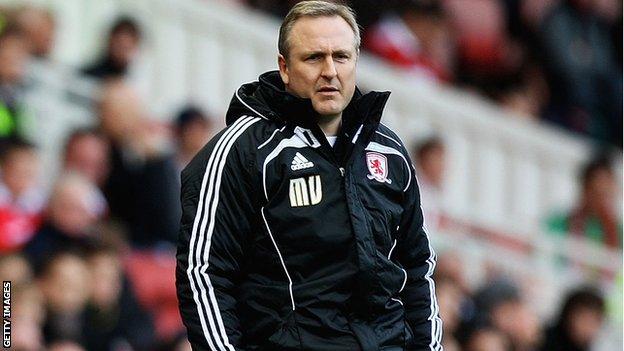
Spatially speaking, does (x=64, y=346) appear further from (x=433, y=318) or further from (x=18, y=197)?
(x=433, y=318)

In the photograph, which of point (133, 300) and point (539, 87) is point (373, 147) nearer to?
point (133, 300)

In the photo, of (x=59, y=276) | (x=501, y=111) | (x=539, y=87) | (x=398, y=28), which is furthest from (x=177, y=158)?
(x=539, y=87)

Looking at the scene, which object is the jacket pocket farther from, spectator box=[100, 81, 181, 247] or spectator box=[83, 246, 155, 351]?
spectator box=[100, 81, 181, 247]

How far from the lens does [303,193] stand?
3.89 m

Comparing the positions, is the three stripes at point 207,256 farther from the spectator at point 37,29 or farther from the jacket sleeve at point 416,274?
the spectator at point 37,29

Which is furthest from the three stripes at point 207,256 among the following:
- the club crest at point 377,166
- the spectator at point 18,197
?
the spectator at point 18,197

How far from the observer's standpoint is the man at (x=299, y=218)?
12.7ft

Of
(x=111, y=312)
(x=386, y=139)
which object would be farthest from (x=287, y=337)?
(x=111, y=312)

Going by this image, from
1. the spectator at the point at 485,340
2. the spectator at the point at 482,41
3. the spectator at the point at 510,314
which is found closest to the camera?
the spectator at the point at 485,340

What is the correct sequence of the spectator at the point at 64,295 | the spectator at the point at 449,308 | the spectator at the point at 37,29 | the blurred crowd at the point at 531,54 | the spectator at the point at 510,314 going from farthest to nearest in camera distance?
1. the blurred crowd at the point at 531,54
2. the spectator at the point at 510,314
3. the spectator at the point at 449,308
4. the spectator at the point at 37,29
5. the spectator at the point at 64,295

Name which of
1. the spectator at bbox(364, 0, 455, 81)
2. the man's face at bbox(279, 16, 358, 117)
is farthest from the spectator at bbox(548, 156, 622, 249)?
the man's face at bbox(279, 16, 358, 117)

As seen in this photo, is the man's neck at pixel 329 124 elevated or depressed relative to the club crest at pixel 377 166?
elevated

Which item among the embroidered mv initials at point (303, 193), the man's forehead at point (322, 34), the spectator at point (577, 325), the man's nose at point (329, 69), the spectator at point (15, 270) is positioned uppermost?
the man's forehead at point (322, 34)

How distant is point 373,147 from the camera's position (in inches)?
159
